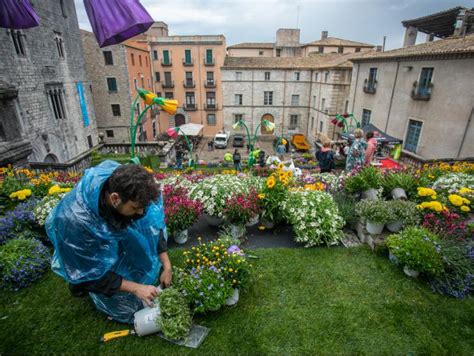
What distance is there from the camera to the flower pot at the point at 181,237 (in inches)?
192

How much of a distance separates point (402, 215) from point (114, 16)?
5.95m

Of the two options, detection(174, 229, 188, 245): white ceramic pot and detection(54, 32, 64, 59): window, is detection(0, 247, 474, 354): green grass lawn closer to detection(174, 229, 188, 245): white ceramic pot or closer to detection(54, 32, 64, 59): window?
detection(174, 229, 188, 245): white ceramic pot

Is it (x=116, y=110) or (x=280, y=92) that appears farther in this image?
(x=280, y=92)

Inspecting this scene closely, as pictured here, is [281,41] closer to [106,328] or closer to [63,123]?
[63,123]

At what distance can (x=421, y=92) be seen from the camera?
50.7 feet

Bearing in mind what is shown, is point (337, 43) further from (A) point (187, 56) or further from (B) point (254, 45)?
(A) point (187, 56)

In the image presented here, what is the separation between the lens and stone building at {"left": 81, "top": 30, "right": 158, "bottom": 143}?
969 inches

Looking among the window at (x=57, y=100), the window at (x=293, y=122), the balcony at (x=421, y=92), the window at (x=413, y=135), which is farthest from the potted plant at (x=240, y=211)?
the window at (x=293, y=122)

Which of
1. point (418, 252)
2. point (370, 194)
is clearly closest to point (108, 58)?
point (370, 194)

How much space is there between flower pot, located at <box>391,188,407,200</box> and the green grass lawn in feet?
6.07

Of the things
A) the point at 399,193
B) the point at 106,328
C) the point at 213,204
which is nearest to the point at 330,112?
the point at 399,193

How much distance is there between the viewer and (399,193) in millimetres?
5551

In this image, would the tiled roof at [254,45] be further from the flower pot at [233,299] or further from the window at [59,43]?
the flower pot at [233,299]

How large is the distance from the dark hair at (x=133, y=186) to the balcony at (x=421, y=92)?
1799 cm
